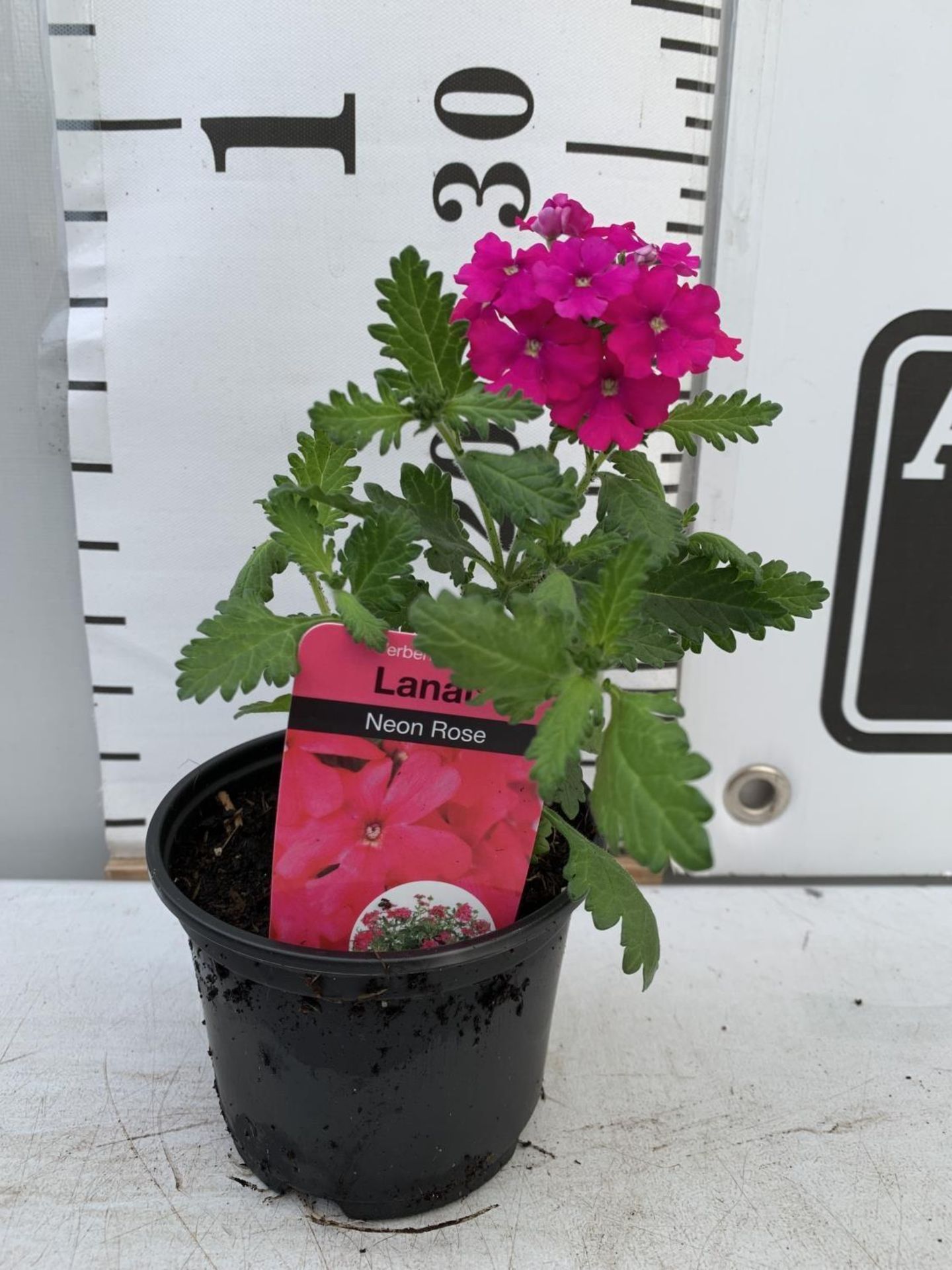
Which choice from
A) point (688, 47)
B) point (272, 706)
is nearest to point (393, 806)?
point (272, 706)

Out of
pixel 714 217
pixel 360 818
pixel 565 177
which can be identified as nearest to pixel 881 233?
pixel 714 217

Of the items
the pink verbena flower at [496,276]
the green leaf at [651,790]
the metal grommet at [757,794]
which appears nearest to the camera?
the green leaf at [651,790]

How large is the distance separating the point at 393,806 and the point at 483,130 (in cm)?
80

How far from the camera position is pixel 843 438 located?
1254 mm

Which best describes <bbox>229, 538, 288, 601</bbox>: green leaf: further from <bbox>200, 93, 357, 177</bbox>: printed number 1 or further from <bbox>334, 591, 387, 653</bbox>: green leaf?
<bbox>200, 93, 357, 177</bbox>: printed number 1

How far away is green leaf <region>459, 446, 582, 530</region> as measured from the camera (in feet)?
2.16

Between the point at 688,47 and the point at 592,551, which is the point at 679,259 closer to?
the point at 592,551

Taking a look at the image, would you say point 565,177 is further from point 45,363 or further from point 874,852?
point 874,852

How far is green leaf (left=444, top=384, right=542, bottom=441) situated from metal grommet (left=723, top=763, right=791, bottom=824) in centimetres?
86

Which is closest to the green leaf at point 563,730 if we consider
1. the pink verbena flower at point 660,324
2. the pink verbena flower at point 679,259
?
the pink verbena flower at point 660,324

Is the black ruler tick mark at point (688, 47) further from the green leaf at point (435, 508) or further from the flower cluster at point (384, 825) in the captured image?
the flower cluster at point (384, 825)

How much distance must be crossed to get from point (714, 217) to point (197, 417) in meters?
0.67

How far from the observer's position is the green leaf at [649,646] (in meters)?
0.76

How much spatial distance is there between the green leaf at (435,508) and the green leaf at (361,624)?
0.09m
